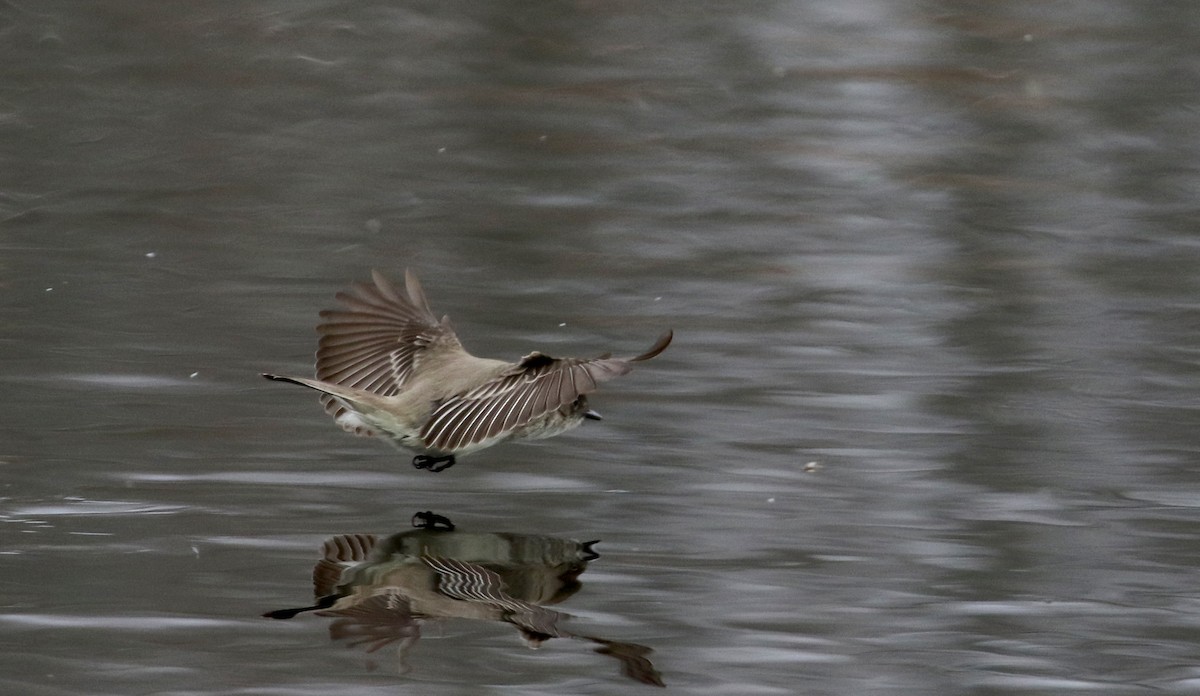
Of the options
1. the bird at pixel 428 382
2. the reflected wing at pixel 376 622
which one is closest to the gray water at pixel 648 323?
the reflected wing at pixel 376 622

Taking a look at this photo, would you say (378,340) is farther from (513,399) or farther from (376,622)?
(376,622)

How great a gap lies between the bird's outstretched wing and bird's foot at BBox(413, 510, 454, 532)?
30 centimetres

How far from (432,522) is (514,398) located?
66 cm

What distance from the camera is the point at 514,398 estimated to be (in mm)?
7191

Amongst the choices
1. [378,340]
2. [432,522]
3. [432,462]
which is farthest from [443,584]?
[378,340]

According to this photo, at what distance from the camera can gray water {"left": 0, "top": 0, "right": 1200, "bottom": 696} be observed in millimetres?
6418

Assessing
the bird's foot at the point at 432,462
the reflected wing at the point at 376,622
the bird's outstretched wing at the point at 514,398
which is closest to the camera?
the reflected wing at the point at 376,622

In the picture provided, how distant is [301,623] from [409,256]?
5697mm

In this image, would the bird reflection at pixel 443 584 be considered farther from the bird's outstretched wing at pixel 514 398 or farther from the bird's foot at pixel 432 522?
the bird's outstretched wing at pixel 514 398

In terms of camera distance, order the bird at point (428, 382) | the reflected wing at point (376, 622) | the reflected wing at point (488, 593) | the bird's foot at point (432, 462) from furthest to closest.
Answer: the bird's foot at point (432, 462) → the bird at point (428, 382) → the reflected wing at point (488, 593) → the reflected wing at point (376, 622)

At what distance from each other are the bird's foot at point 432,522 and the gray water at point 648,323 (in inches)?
4.6

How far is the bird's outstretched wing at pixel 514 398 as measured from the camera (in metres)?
6.85

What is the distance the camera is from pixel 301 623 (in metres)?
6.29

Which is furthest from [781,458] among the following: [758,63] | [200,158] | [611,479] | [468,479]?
[758,63]
